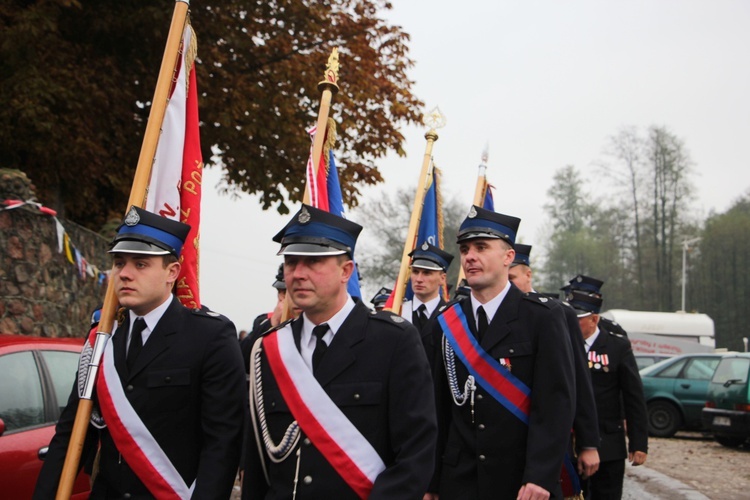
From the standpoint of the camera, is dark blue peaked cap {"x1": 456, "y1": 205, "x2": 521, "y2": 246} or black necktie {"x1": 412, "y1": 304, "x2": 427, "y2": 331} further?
black necktie {"x1": 412, "y1": 304, "x2": 427, "y2": 331}

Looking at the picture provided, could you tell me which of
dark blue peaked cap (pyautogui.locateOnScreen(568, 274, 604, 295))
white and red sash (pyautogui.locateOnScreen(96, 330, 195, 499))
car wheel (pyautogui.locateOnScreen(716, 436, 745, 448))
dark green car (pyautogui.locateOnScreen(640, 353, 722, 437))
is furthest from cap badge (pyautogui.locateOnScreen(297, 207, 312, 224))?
dark green car (pyautogui.locateOnScreen(640, 353, 722, 437))

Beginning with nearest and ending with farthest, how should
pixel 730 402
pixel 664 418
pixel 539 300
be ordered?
1. pixel 539 300
2. pixel 730 402
3. pixel 664 418

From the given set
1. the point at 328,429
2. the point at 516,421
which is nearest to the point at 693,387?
the point at 516,421

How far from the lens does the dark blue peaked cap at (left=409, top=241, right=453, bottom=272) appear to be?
27.5ft

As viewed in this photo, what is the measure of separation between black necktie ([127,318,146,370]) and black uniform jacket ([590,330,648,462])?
4234 millimetres

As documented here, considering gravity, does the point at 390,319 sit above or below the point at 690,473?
above

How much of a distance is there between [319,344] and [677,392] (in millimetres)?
16666

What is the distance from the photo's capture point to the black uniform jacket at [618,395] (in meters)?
7.15

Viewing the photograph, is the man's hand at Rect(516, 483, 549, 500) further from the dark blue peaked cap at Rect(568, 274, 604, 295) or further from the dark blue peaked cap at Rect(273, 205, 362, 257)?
the dark blue peaked cap at Rect(568, 274, 604, 295)

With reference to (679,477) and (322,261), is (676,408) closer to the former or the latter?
(679,477)

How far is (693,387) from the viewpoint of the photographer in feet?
61.4

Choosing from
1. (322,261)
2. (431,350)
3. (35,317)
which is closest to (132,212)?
(322,261)

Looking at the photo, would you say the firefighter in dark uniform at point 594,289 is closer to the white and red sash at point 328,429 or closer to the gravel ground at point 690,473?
the gravel ground at point 690,473

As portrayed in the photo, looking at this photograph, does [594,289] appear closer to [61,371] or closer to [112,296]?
[61,371]
